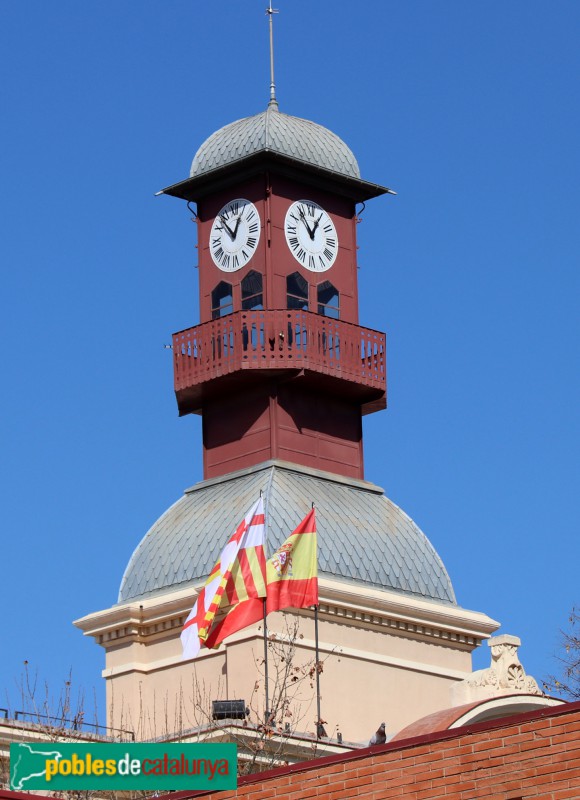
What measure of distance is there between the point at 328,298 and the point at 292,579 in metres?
10.9

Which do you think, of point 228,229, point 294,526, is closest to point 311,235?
point 228,229

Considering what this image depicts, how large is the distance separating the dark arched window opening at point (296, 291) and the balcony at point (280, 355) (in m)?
0.93

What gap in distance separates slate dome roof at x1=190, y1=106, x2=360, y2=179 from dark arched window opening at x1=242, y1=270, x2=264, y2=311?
2.69 m

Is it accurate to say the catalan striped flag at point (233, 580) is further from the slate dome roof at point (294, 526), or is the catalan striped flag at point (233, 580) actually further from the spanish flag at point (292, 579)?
the slate dome roof at point (294, 526)

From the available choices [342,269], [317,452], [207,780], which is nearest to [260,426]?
[317,452]

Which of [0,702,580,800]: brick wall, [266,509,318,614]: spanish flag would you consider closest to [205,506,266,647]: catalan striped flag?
[266,509,318,614]: spanish flag

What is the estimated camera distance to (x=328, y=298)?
59.3 m

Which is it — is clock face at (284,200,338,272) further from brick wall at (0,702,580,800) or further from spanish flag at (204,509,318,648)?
brick wall at (0,702,580,800)

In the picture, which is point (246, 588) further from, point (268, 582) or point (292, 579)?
point (292, 579)

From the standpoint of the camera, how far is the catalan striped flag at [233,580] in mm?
50094

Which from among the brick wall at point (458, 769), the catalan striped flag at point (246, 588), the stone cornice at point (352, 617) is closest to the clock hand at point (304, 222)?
the stone cornice at point (352, 617)

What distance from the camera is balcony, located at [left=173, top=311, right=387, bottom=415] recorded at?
184ft

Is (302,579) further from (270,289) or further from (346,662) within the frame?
(270,289)

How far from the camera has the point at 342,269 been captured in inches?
2343
